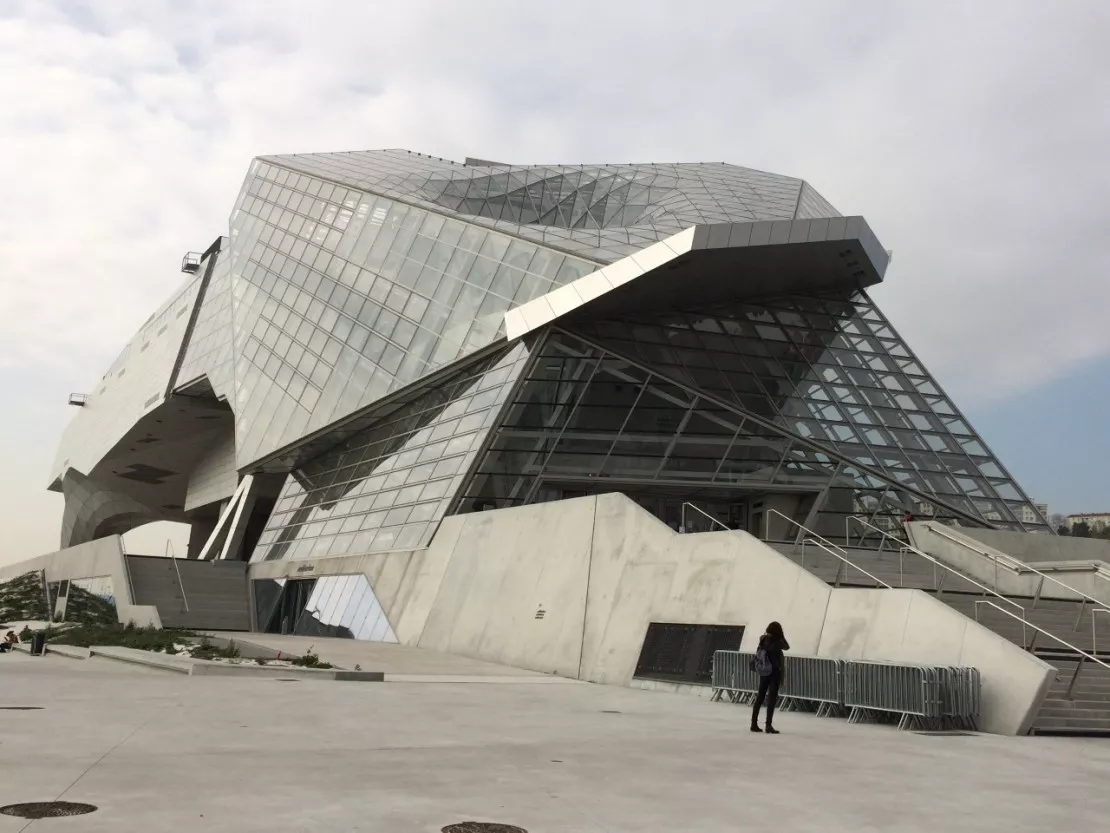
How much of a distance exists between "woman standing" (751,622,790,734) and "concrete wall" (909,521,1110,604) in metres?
8.85

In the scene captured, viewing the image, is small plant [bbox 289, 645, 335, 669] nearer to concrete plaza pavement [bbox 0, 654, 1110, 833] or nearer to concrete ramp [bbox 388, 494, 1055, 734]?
concrete ramp [bbox 388, 494, 1055, 734]

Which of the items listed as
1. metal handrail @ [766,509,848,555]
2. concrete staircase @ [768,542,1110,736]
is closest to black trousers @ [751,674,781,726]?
concrete staircase @ [768,542,1110,736]

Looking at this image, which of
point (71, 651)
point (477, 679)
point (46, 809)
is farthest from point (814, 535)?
point (46, 809)

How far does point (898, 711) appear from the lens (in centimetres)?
1294

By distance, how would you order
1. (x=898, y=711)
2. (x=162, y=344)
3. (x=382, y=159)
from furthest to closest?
(x=162, y=344) < (x=382, y=159) < (x=898, y=711)

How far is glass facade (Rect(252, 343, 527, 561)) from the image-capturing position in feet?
94.4

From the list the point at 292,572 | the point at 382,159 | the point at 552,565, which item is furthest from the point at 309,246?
the point at 552,565

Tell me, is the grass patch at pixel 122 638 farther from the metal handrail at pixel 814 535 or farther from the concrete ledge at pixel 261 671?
the metal handrail at pixel 814 535

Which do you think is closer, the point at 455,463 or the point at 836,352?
the point at 455,463

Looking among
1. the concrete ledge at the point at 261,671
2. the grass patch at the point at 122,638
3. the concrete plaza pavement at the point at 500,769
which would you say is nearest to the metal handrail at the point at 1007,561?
the concrete plaza pavement at the point at 500,769

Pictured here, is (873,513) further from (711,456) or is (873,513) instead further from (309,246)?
(309,246)

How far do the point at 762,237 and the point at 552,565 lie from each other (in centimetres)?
1158

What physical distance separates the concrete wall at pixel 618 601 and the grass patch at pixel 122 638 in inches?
225

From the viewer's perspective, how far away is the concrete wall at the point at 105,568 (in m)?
32.7
